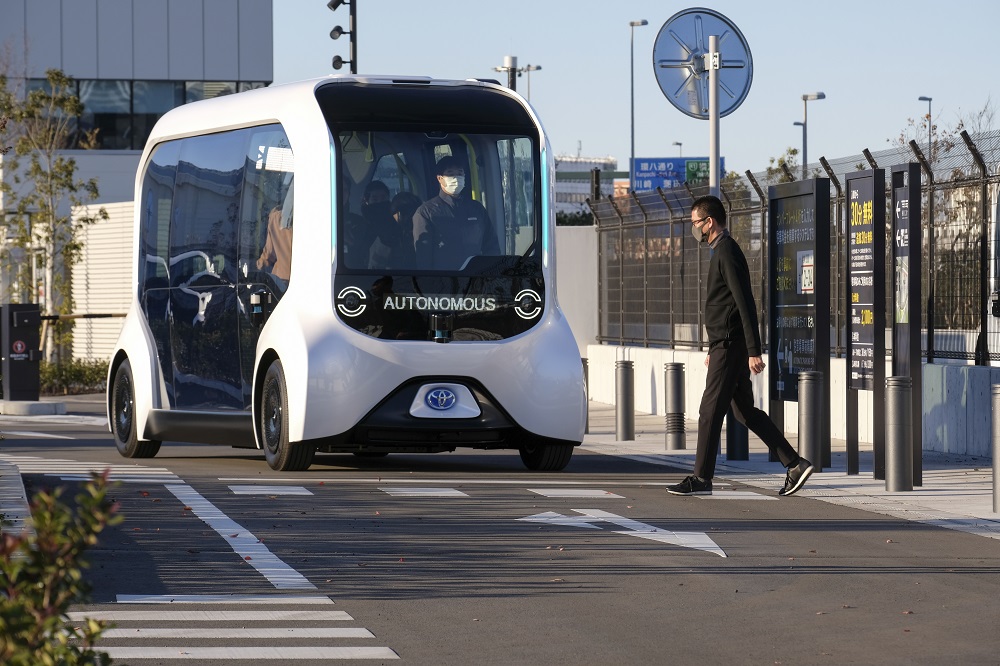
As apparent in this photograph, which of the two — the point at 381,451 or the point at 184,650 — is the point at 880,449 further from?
the point at 184,650

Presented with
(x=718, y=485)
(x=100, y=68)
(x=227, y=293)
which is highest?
(x=100, y=68)

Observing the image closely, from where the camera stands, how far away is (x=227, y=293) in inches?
582

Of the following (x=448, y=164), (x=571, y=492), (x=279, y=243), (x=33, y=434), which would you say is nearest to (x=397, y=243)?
(x=448, y=164)

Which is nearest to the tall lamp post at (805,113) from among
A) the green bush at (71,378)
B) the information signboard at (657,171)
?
the information signboard at (657,171)

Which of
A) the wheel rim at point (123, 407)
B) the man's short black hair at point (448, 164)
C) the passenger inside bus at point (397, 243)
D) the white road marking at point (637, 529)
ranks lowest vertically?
the white road marking at point (637, 529)

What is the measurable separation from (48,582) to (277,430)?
1023cm

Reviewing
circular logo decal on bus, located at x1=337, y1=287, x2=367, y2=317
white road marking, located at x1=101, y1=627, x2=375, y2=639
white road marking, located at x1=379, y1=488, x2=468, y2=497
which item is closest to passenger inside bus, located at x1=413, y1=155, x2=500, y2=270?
circular logo decal on bus, located at x1=337, y1=287, x2=367, y2=317

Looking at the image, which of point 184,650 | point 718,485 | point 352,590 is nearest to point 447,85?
point 718,485

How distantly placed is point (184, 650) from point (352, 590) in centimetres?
155

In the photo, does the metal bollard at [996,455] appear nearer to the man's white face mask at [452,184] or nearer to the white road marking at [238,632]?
the man's white face mask at [452,184]

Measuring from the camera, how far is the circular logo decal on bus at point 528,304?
13.8m

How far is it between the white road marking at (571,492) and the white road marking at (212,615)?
200 inches

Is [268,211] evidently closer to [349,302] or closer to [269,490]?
[349,302]

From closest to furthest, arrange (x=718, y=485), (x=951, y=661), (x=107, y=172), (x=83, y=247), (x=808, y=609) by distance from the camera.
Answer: (x=951, y=661) → (x=808, y=609) → (x=718, y=485) → (x=83, y=247) → (x=107, y=172)
